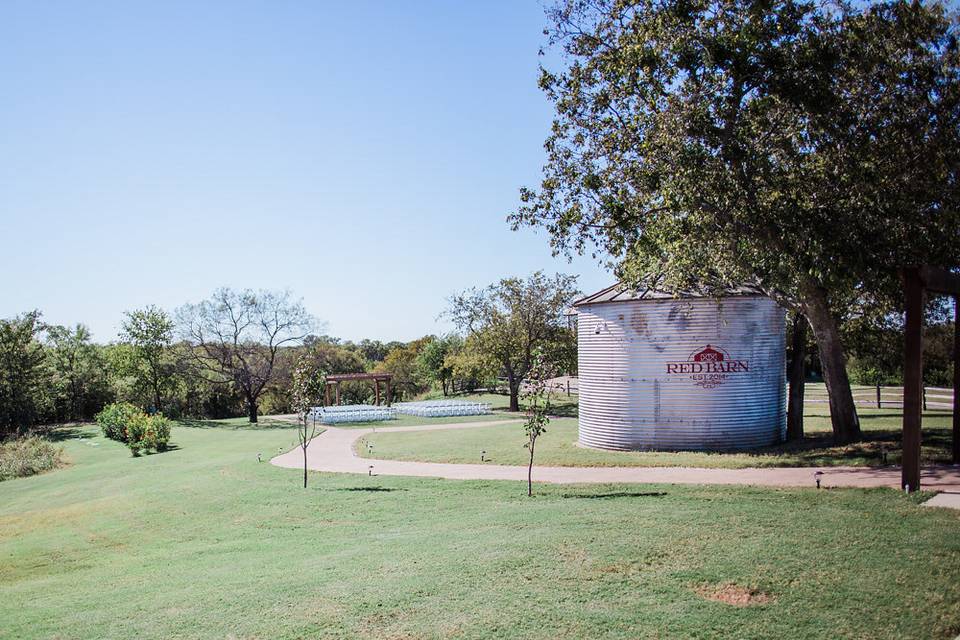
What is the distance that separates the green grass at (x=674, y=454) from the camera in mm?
16578

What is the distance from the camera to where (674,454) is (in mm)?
19172

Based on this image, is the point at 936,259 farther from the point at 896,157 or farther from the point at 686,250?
the point at 686,250

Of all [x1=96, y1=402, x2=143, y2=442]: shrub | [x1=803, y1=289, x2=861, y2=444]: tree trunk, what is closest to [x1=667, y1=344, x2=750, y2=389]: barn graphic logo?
[x1=803, y1=289, x2=861, y2=444]: tree trunk

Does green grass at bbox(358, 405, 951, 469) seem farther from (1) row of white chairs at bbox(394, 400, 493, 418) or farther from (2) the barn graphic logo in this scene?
(1) row of white chairs at bbox(394, 400, 493, 418)

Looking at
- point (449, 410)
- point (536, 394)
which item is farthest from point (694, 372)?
point (449, 410)

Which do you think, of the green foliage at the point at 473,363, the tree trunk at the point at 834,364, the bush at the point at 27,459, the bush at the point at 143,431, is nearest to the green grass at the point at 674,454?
the tree trunk at the point at 834,364

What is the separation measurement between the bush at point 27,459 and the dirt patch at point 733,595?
26864 millimetres

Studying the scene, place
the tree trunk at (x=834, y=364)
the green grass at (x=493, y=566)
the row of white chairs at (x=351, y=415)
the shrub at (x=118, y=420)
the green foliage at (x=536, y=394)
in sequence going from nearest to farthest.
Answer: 1. the green grass at (x=493, y=566)
2. the green foliage at (x=536, y=394)
3. the tree trunk at (x=834, y=364)
4. the shrub at (x=118, y=420)
5. the row of white chairs at (x=351, y=415)

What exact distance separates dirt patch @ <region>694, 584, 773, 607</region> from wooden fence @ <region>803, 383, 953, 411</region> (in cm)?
2806

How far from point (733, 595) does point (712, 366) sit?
538 inches

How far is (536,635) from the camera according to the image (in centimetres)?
636

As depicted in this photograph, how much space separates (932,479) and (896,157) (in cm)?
667

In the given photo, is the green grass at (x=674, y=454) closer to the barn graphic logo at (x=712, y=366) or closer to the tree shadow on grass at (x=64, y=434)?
the barn graphic logo at (x=712, y=366)

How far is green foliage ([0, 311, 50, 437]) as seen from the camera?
1679 inches
